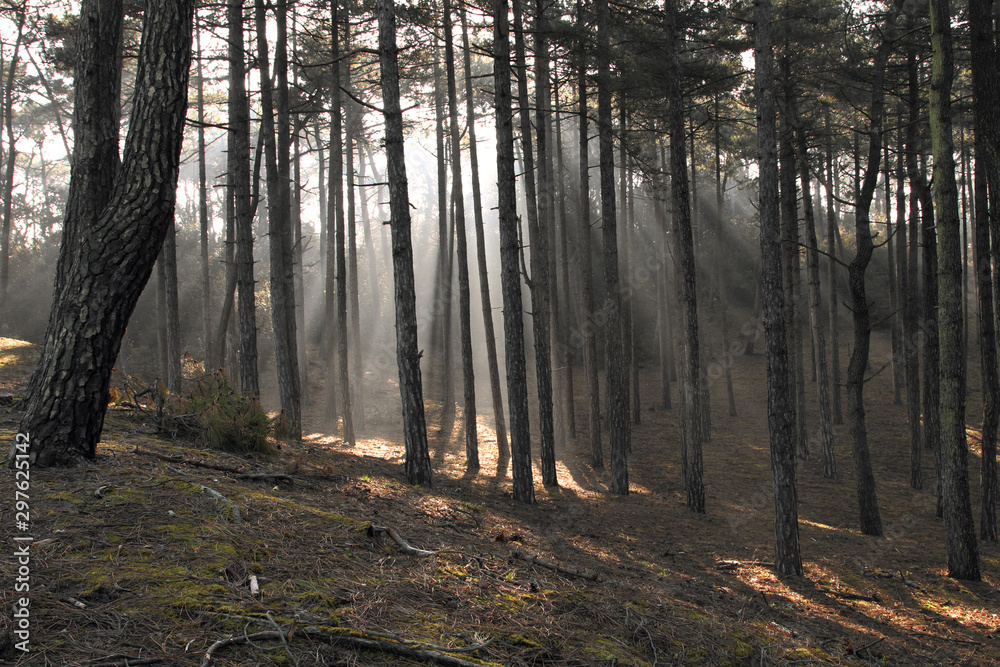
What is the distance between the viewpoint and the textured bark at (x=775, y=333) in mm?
7371

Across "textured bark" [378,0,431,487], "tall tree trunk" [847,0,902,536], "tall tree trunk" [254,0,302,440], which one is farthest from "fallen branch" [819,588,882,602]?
"tall tree trunk" [254,0,302,440]

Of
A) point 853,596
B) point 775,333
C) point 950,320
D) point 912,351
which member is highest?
point 950,320

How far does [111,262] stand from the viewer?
4527 mm

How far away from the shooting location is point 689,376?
1035 centimetres

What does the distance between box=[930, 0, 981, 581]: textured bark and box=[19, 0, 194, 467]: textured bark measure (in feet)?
28.5

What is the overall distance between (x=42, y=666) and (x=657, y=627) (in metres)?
3.27

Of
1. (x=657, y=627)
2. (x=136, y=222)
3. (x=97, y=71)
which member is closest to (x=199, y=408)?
(x=136, y=222)

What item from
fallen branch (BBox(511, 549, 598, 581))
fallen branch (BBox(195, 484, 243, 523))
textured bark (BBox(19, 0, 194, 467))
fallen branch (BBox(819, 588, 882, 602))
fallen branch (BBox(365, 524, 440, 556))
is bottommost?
fallen branch (BBox(819, 588, 882, 602))

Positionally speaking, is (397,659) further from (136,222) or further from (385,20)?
(385,20)

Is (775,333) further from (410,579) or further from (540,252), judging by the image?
(540,252)

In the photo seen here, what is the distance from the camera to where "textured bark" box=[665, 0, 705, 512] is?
1040 cm

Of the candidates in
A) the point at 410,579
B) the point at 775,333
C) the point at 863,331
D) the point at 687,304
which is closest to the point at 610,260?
the point at 687,304

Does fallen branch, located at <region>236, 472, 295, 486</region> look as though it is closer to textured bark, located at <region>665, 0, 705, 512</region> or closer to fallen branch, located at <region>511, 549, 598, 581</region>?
fallen branch, located at <region>511, 549, 598, 581</region>

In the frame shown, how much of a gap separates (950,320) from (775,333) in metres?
2.45
